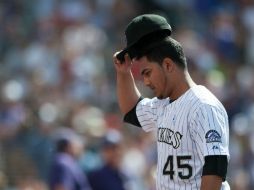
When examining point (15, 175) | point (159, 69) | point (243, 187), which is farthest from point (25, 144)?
point (159, 69)

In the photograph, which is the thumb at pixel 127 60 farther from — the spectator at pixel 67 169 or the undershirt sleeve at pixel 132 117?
the spectator at pixel 67 169

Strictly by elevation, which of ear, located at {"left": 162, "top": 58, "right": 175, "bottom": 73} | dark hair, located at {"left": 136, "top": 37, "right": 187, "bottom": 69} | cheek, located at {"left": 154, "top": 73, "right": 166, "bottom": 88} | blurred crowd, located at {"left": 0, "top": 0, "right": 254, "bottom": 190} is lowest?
cheek, located at {"left": 154, "top": 73, "right": 166, "bottom": 88}

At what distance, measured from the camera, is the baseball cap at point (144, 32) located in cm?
498

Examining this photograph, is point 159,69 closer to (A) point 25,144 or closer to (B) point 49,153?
(B) point 49,153

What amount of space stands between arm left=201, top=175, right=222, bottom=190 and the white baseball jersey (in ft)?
0.44

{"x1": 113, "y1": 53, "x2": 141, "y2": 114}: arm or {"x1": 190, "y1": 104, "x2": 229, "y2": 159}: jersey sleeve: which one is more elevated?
{"x1": 113, "y1": 53, "x2": 141, "y2": 114}: arm

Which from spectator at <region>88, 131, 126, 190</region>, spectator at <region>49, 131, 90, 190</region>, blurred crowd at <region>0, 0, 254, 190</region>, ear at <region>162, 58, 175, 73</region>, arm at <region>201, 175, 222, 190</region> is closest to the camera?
arm at <region>201, 175, 222, 190</region>

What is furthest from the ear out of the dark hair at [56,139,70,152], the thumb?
the dark hair at [56,139,70,152]

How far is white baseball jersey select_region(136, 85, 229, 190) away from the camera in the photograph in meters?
4.73

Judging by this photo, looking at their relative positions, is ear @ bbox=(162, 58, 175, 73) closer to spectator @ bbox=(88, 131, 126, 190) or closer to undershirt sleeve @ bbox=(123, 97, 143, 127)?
undershirt sleeve @ bbox=(123, 97, 143, 127)

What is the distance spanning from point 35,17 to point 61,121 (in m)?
3.69

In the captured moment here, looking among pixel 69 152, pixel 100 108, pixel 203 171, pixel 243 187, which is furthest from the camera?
pixel 100 108

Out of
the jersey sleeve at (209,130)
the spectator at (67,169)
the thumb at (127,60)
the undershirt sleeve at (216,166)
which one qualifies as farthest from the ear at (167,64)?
the spectator at (67,169)

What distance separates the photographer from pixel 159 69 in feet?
16.1
